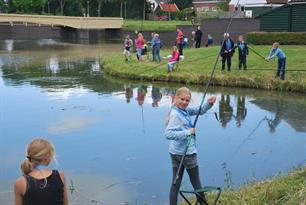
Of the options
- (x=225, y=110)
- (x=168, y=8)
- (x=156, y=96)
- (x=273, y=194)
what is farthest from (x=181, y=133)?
(x=168, y=8)

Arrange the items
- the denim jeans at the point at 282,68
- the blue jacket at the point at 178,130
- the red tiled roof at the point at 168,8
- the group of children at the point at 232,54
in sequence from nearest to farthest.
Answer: the blue jacket at the point at 178,130, the denim jeans at the point at 282,68, the group of children at the point at 232,54, the red tiled roof at the point at 168,8

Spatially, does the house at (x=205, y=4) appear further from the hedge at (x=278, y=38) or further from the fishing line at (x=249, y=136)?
the fishing line at (x=249, y=136)

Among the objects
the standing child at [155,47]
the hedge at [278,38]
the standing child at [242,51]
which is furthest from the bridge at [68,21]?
the standing child at [242,51]

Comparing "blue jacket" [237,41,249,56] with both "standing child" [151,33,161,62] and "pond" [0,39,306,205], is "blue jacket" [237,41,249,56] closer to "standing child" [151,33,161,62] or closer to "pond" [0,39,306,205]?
"pond" [0,39,306,205]

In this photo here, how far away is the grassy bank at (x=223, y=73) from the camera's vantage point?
18.2 m

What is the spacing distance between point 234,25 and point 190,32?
6750 mm

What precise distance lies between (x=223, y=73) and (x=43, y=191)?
16.6 meters

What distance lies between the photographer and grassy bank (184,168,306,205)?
18.6 ft

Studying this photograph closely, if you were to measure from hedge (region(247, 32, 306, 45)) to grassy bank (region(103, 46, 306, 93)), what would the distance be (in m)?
2.88

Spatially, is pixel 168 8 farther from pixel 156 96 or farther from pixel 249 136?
pixel 249 136

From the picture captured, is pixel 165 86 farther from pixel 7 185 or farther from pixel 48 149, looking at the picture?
pixel 48 149

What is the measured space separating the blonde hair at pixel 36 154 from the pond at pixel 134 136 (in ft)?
11.9

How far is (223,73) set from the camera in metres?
20.0

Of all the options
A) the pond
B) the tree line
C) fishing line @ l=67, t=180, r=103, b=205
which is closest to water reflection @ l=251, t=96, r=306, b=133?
the pond
